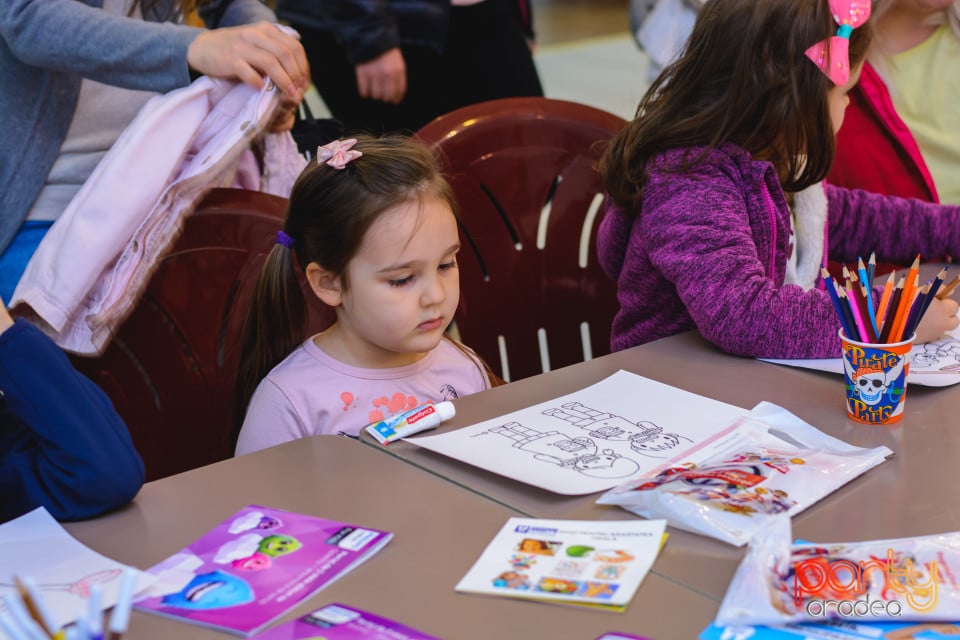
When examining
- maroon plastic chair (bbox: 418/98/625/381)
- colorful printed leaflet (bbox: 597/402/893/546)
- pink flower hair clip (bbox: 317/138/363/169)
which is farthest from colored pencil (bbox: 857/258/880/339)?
maroon plastic chair (bbox: 418/98/625/381)

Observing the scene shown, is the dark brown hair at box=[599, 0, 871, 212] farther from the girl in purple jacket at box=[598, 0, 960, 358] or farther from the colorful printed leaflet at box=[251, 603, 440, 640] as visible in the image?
the colorful printed leaflet at box=[251, 603, 440, 640]

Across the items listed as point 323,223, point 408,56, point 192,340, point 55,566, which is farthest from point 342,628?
point 408,56

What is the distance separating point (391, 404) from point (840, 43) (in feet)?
2.51

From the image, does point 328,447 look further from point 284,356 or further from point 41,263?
point 41,263

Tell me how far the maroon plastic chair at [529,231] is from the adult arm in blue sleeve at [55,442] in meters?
0.85

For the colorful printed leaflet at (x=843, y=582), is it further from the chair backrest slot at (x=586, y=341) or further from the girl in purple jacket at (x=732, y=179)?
the chair backrest slot at (x=586, y=341)

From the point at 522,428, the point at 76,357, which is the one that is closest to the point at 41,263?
the point at 76,357

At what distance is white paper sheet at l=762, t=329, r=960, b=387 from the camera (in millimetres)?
1232

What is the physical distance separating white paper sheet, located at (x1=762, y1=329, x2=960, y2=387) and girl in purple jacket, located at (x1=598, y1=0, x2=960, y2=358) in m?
0.02

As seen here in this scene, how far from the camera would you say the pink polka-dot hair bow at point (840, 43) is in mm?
1428

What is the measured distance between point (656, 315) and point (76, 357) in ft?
2.72

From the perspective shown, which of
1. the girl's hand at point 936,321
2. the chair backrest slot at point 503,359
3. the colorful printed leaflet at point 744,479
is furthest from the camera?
the chair backrest slot at point 503,359

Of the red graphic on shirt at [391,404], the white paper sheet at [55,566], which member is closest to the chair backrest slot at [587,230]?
the red graphic on shirt at [391,404]

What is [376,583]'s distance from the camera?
86cm
